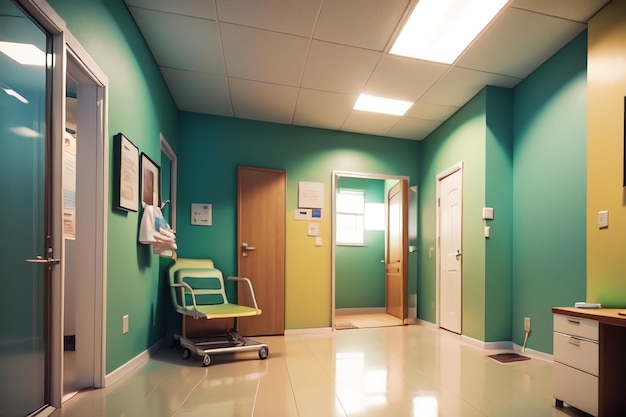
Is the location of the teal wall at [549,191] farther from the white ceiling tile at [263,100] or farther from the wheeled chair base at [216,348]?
the wheeled chair base at [216,348]

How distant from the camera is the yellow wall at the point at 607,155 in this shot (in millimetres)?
2113

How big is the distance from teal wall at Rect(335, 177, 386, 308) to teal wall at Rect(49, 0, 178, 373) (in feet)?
11.0

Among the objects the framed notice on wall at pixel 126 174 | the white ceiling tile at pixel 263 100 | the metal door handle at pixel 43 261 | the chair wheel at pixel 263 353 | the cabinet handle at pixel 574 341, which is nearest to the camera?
the metal door handle at pixel 43 261

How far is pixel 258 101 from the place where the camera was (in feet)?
12.1

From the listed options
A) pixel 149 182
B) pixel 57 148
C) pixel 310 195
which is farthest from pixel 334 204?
pixel 57 148

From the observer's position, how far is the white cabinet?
180 centimetres

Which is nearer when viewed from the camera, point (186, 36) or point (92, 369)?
point (92, 369)

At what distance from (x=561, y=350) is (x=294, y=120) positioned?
11.5 ft

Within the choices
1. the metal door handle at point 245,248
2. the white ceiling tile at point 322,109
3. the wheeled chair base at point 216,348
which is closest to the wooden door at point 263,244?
the metal door handle at point 245,248

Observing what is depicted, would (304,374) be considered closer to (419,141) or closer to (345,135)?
(345,135)

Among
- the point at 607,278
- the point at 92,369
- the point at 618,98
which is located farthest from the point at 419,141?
the point at 92,369

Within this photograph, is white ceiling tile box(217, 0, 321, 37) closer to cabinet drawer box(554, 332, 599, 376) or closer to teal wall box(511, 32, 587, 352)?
teal wall box(511, 32, 587, 352)

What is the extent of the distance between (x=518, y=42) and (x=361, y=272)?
4.18m

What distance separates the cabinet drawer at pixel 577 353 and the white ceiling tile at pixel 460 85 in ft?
7.86
